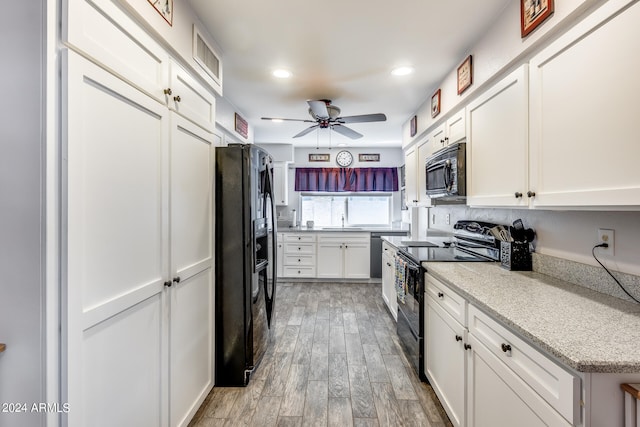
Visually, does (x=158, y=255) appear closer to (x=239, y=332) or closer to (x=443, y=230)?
(x=239, y=332)

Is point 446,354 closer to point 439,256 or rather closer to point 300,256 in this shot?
point 439,256

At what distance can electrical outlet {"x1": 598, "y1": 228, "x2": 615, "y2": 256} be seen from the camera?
54.0 inches

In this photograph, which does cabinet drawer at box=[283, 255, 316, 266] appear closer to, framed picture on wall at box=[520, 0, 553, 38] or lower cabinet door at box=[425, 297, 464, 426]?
lower cabinet door at box=[425, 297, 464, 426]

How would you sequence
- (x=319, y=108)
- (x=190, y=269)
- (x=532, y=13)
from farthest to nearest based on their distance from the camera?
1. (x=319, y=108)
2. (x=190, y=269)
3. (x=532, y=13)

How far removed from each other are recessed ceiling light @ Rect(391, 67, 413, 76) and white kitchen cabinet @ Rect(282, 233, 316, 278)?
2.99 m

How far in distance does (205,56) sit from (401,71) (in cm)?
166

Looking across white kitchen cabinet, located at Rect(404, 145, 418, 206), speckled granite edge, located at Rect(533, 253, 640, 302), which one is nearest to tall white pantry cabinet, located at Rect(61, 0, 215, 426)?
speckled granite edge, located at Rect(533, 253, 640, 302)

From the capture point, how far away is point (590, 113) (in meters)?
1.15

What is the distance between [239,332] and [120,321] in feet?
3.50

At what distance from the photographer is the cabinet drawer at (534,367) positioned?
84 centimetres

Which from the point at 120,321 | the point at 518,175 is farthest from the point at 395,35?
the point at 120,321

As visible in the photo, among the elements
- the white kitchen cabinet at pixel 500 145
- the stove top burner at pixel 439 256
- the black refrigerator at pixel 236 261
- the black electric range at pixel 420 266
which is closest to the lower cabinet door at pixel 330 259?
the black electric range at pixel 420 266

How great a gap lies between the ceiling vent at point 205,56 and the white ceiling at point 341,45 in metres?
0.12

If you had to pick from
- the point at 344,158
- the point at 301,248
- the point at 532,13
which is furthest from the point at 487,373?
the point at 344,158
